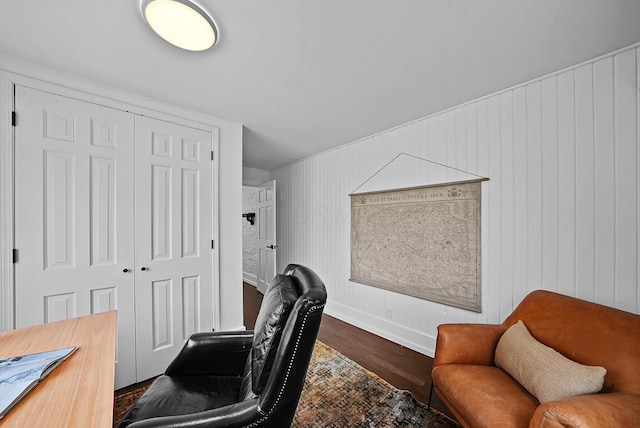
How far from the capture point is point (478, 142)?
210cm

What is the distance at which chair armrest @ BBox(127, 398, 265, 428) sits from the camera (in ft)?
2.68

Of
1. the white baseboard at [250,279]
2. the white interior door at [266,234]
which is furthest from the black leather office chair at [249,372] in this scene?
the white baseboard at [250,279]

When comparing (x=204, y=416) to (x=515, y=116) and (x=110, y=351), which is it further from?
(x=515, y=116)

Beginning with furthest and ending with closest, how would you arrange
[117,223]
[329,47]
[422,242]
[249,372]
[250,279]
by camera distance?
1. [250,279]
2. [422,242]
3. [117,223]
4. [329,47]
5. [249,372]

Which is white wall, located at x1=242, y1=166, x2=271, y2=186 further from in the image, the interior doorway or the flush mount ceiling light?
the flush mount ceiling light

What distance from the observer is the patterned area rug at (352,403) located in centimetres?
154

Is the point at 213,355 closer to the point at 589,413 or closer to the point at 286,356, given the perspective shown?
the point at 286,356

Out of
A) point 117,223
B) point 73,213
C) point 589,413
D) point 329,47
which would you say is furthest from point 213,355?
point 329,47

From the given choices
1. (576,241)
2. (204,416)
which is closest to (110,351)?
(204,416)

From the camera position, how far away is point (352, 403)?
5.58ft

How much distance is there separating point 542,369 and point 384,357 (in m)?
1.39

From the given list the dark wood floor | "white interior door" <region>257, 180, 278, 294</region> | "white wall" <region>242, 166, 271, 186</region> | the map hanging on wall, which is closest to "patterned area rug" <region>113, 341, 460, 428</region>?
the dark wood floor

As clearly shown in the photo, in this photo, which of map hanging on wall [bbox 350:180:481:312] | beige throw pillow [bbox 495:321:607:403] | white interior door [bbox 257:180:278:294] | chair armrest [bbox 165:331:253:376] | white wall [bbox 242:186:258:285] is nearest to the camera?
beige throw pillow [bbox 495:321:607:403]

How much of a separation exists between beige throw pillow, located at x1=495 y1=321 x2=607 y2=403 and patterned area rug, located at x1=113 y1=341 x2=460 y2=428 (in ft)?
1.94
